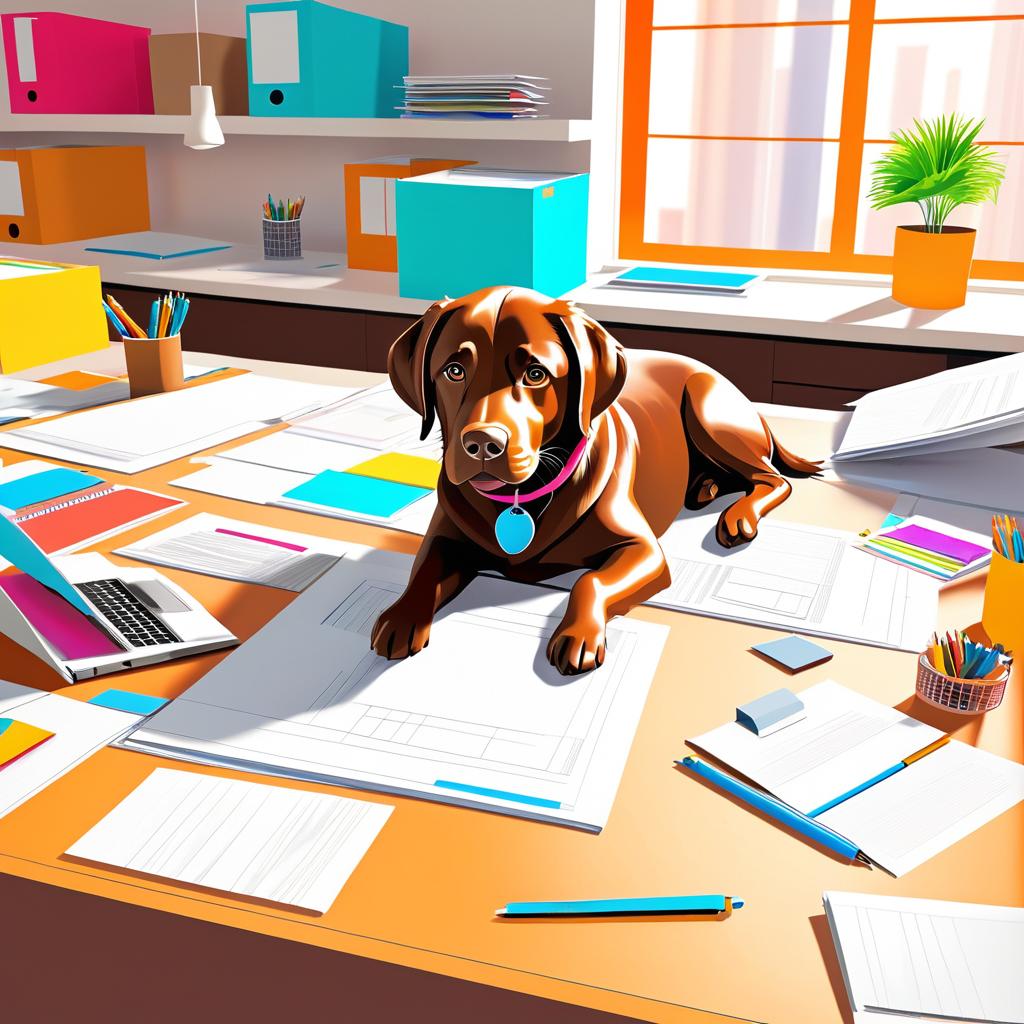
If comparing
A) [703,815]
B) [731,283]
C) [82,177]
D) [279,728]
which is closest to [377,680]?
[279,728]

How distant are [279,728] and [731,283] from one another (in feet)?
7.02

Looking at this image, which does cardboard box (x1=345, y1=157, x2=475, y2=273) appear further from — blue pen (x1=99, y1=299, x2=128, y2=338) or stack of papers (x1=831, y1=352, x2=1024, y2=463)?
stack of papers (x1=831, y1=352, x2=1024, y2=463)

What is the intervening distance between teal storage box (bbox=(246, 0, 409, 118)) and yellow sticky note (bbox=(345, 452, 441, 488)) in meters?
1.75

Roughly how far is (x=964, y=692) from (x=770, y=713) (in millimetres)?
156

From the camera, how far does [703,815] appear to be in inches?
25.4

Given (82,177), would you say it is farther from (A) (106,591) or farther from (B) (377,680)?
(B) (377,680)

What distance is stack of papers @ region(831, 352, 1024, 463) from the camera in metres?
1.24

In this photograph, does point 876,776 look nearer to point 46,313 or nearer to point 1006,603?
point 1006,603

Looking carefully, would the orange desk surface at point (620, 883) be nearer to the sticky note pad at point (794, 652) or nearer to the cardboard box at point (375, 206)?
the sticky note pad at point (794, 652)

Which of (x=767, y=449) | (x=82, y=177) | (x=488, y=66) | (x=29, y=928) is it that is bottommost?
(x=29, y=928)

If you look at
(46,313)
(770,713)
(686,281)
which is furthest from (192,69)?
(770,713)

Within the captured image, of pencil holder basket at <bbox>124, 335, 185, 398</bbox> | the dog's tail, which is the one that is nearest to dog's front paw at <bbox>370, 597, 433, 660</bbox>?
the dog's tail

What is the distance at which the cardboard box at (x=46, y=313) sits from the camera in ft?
5.68

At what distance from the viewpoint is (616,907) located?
1.84 feet
